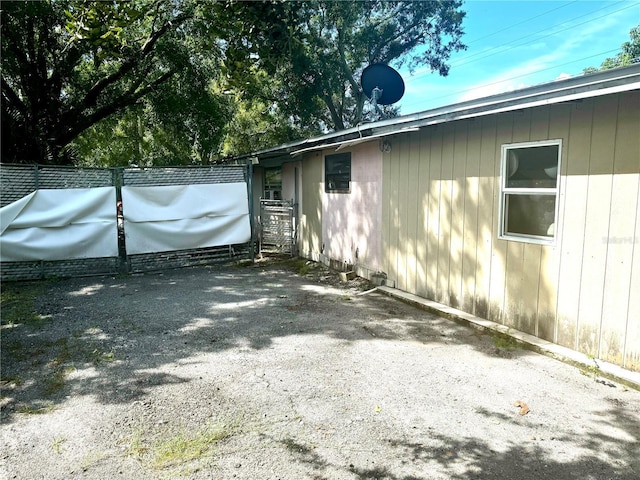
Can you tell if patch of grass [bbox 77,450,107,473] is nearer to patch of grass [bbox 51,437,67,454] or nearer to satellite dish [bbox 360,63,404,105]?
patch of grass [bbox 51,437,67,454]

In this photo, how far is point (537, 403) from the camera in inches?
124

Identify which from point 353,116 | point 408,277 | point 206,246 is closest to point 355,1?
point 353,116

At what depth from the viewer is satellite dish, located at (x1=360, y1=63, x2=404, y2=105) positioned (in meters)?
7.59

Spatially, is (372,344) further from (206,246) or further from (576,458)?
(206,246)

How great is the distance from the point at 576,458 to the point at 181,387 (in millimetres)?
2741

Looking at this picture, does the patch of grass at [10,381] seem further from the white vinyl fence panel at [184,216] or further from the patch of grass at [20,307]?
the white vinyl fence panel at [184,216]

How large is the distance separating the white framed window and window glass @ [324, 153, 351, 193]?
3.70m

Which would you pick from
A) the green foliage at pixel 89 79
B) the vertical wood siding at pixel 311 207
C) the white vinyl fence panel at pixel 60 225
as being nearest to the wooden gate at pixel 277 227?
the vertical wood siding at pixel 311 207

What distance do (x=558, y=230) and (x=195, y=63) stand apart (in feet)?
40.9

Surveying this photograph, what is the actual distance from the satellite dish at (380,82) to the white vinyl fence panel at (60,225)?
194 inches

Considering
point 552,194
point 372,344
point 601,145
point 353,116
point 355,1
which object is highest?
point 355,1

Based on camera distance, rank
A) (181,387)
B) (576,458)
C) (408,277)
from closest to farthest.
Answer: (576,458)
(181,387)
(408,277)

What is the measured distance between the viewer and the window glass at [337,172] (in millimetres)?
7996

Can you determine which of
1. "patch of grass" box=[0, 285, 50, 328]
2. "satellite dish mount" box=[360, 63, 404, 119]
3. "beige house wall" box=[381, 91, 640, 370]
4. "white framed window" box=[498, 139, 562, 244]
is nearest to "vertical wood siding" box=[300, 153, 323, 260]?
"satellite dish mount" box=[360, 63, 404, 119]
